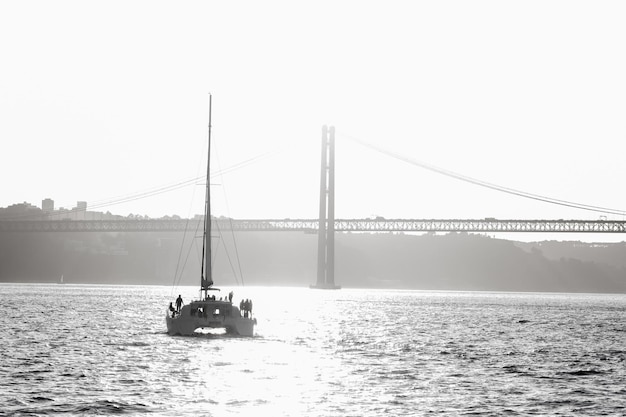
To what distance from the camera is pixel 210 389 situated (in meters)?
33.2

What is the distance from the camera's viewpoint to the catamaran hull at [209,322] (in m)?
52.5

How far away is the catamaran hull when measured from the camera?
52.5m

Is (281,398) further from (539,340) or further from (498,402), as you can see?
(539,340)

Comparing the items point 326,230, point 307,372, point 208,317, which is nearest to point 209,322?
point 208,317

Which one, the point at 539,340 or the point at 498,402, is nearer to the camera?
the point at 498,402

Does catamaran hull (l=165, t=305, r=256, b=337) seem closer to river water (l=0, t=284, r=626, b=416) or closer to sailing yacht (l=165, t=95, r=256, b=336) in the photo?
sailing yacht (l=165, t=95, r=256, b=336)

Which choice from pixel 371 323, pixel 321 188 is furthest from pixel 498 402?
pixel 321 188

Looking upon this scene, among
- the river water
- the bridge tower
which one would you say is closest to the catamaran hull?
the river water

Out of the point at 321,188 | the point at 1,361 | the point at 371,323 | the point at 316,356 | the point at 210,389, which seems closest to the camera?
the point at 210,389

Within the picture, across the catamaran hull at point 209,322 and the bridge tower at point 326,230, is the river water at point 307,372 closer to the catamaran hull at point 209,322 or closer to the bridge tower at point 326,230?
the catamaran hull at point 209,322

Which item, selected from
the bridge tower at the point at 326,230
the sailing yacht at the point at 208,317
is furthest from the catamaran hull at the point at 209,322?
the bridge tower at the point at 326,230

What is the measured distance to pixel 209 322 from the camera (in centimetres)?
5244

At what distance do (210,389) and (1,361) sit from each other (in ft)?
39.9

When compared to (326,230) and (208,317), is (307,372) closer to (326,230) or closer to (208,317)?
(208,317)
